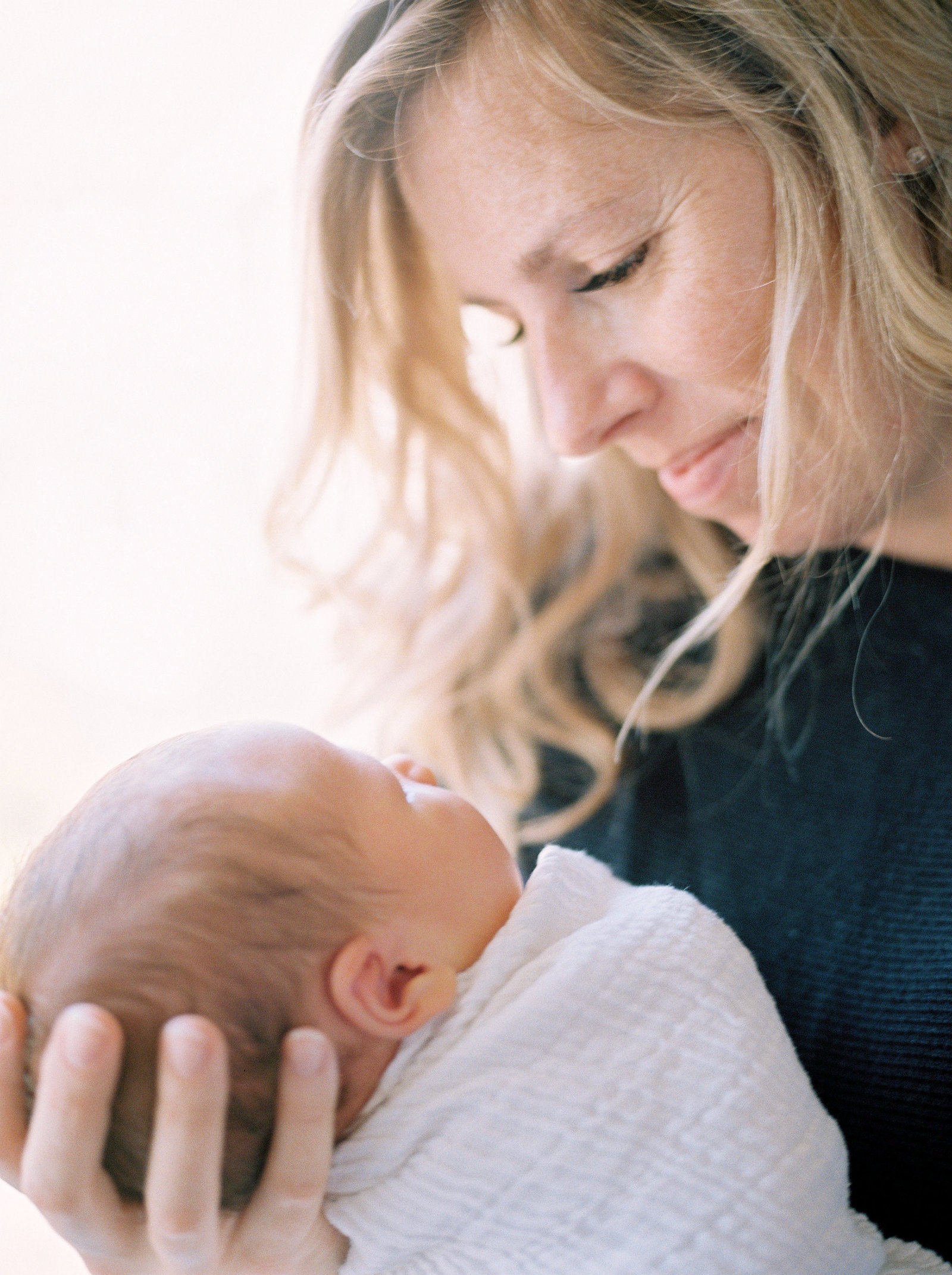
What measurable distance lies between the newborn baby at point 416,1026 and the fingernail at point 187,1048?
53mm

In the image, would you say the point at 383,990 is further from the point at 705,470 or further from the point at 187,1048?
the point at 705,470

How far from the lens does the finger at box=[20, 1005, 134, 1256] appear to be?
0.70 m

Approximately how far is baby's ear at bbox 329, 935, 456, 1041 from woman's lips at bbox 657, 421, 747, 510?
0.60 metres

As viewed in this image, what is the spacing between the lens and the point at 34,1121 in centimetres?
73

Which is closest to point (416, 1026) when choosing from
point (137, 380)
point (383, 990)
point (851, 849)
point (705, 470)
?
point (383, 990)

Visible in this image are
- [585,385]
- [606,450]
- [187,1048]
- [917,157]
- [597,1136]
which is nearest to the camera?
[187,1048]

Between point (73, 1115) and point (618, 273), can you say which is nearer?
point (73, 1115)

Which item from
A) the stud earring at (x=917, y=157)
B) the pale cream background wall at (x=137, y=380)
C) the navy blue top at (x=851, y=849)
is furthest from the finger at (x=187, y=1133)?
the stud earring at (x=917, y=157)

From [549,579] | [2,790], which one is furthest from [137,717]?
[549,579]

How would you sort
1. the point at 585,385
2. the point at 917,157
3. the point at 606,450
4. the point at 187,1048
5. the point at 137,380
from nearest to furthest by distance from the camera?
1. the point at 187,1048
2. the point at 917,157
3. the point at 585,385
4. the point at 606,450
5. the point at 137,380

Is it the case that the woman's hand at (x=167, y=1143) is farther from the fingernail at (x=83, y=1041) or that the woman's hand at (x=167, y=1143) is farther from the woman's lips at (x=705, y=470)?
the woman's lips at (x=705, y=470)

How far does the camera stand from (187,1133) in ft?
2.32

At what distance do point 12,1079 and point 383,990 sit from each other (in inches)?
10.5

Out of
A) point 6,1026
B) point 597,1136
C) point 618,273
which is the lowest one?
point 597,1136
